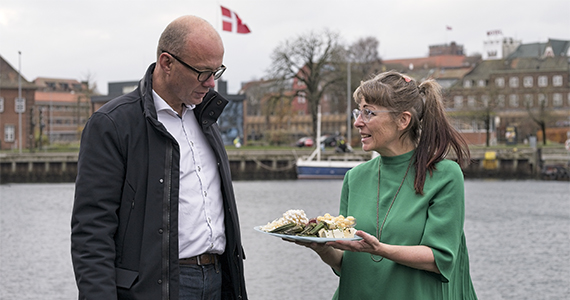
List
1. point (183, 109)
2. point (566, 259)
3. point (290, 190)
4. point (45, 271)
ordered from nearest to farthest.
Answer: point (183, 109), point (45, 271), point (566, 259), point (290, 190)

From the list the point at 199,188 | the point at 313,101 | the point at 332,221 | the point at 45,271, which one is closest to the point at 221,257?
the point at 199,188

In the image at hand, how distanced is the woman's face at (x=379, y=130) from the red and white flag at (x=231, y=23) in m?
28.6

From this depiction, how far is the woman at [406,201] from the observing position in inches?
113

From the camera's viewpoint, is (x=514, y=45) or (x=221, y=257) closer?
(x=221, y=257)

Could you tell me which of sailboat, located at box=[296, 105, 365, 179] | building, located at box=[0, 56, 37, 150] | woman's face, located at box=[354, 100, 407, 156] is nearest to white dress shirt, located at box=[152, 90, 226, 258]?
woman's face, located at box=[354, 100, 407, 156]

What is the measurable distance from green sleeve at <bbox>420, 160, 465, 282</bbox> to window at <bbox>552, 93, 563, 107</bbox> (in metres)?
79.2

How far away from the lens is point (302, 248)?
19.4 m

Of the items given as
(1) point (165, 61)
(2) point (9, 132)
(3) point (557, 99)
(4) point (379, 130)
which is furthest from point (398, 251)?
(3) point (557, 99)

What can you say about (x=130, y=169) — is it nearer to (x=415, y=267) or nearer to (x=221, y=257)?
(x=221, y=257)

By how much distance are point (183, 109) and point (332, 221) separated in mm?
870

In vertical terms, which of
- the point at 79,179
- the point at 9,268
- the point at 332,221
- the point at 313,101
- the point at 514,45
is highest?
the point at 514,45

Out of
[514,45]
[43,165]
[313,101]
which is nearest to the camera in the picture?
[43,165]

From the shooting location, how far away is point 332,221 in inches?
113

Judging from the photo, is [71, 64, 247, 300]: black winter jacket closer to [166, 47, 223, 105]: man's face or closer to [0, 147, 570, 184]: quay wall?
[166, 47, 223, 105]: man's face
